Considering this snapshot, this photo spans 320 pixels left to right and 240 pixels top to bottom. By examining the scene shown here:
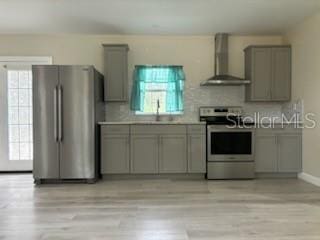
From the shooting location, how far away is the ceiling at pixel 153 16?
4.15 m

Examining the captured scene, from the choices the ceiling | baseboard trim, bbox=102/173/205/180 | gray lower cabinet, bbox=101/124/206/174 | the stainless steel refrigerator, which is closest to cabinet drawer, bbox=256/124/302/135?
gray lower cabinet, bbox=101/124/206/174

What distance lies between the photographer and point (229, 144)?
5172 mm

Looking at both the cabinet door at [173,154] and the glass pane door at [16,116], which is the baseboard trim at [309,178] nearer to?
the cabinet door at [173,154]

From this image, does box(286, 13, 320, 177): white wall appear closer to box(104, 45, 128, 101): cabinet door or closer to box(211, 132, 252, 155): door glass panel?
box(211, 132, 252, 155): door glass panel

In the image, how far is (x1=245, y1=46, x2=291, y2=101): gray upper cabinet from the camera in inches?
217

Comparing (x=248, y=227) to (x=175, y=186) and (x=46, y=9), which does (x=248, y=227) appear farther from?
(x=46, y=9)

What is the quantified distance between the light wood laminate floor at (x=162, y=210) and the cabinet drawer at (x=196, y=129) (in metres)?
0.84

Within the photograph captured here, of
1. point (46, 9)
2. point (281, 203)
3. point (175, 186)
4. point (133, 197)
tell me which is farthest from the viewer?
point (175, 186)

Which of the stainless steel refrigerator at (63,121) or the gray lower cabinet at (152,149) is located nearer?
the stainless steel refrigerator at (63,121)

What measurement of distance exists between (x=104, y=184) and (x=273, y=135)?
2.81 m

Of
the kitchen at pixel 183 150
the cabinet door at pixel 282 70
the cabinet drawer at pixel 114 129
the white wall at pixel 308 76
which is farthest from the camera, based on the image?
the cabinet door at pixel 282 70

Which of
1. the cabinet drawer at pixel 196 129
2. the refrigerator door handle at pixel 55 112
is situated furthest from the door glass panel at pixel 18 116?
the cabinet drawer at pixel 196 129

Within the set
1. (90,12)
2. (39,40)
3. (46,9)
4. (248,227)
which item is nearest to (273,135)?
(248,227)

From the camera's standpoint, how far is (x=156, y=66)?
19.0 ft
